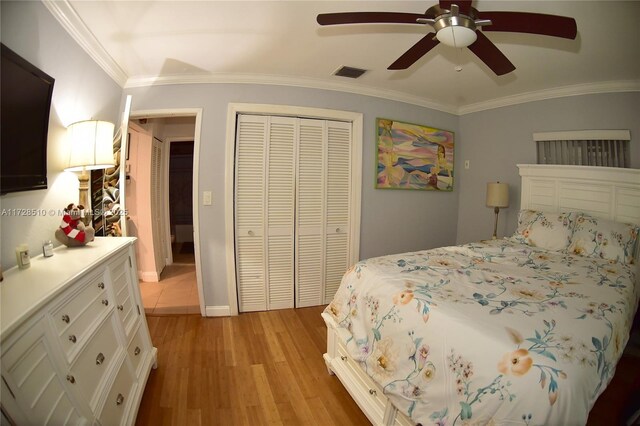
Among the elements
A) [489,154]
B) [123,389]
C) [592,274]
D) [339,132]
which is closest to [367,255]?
[339,132]

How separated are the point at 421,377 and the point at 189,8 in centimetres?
226

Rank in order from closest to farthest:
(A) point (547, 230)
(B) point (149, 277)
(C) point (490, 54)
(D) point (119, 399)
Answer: (D) point (119, 399)
(C) point (490, 54)
(A) point (547, 230)
(B) point (149, 277)

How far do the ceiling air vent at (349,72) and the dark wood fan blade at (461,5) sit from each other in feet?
3.88

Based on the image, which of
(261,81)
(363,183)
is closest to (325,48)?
(261,81)

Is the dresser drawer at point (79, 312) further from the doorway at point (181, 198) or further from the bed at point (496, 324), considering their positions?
the doorway at point (181, 198)

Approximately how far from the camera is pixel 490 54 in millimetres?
1336

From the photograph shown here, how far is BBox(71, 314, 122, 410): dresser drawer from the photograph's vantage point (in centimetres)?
97

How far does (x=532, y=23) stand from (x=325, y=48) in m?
1.25

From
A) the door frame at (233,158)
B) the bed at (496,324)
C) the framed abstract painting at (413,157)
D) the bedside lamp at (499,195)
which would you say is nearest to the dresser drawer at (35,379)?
the bed at (496,324)

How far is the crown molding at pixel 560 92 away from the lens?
2146 mm

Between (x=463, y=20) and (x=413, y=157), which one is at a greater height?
(x=463, y=20)

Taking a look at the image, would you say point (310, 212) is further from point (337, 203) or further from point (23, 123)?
point (23, 123)

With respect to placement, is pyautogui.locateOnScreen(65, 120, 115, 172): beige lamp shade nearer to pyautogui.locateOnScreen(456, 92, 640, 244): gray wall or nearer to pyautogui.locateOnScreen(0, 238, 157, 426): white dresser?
pyautogui.locateOnScreen(0, 238, 157, 426): white dresser

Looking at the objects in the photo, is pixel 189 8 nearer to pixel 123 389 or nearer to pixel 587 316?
pixel 123 389
